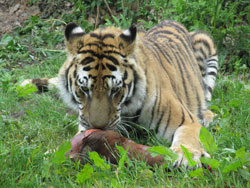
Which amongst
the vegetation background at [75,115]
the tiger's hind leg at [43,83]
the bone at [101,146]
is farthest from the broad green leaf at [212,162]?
the tiger's hind leg at [43,83]

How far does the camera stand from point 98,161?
307 cm

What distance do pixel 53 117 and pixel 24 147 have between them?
1.07 meters

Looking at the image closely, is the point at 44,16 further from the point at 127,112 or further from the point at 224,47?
the point at 127,112

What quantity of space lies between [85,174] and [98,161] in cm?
14

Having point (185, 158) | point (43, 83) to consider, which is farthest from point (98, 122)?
point (43, 83)

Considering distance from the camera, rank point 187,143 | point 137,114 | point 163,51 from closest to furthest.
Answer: point 187,143
point 137,114
point 163,51

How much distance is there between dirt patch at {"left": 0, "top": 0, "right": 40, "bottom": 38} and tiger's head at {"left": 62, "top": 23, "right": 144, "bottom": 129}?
4182 millimetres

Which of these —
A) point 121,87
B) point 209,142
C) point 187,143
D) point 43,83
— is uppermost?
point 121,87

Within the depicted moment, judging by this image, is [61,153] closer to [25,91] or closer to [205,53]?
[25,91]

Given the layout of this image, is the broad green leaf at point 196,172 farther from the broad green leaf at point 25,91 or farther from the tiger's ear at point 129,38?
the broad green leaf at point 25,91

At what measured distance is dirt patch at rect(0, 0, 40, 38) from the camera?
771 centimetres

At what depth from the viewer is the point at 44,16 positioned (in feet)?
26.2

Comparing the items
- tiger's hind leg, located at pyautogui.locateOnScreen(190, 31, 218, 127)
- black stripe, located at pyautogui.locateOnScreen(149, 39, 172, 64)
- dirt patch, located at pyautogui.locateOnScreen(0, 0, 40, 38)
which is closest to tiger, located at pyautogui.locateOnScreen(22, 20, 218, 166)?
black stripe, located at pyautogui.locateOnScreen(149, 39, 172, 64)

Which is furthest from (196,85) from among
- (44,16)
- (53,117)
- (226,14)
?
(44,16)
